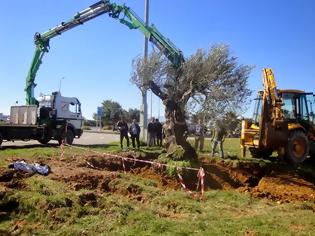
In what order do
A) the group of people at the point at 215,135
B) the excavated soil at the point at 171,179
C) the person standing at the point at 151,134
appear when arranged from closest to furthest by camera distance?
the excavated soil at the point at 171,179
the group of people at the point at 215,135
the person standing at the point at 151,134

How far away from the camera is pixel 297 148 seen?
18297 mm

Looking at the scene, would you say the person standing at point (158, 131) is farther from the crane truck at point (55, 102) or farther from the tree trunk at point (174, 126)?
the tree trunk at point (174, 126)

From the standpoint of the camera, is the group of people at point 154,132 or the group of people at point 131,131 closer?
the group of people at point 131,131

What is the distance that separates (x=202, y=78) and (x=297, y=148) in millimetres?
5417

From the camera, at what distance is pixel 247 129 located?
1920 centimetres

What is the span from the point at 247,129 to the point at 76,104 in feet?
43.2

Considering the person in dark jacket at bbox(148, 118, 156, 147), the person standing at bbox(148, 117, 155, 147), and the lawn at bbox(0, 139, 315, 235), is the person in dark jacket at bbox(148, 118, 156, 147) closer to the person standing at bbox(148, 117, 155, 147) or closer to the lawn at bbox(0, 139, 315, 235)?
the person standing at bbox(148, 117, 155, 147)

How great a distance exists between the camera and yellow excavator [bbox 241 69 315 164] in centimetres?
1725

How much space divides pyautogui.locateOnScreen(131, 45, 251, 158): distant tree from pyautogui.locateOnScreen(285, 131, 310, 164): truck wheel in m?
4.56

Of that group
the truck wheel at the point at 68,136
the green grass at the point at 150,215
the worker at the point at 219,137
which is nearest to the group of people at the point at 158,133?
the worker at the point at 219,137

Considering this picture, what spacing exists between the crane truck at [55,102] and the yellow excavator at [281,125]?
552 centimetres

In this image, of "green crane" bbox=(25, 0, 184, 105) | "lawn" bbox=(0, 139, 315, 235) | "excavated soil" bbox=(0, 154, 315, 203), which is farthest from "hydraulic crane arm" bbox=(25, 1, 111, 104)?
"lawn" bbox=(0, 139, 315, 235)

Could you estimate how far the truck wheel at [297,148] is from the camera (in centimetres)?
1787

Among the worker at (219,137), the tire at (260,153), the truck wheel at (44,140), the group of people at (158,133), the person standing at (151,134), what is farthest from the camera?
the truck wheel at (44,140)
